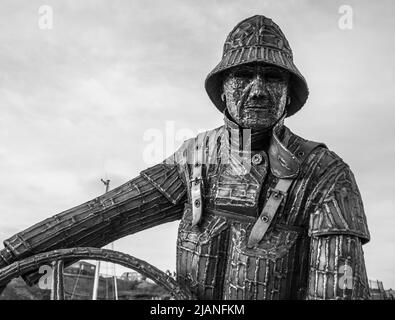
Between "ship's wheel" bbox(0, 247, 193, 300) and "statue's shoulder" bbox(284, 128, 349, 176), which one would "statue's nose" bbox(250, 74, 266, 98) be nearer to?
"statue's shoulder" bbox(284, 128, 349, 176)

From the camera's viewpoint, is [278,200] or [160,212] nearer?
[278,200]

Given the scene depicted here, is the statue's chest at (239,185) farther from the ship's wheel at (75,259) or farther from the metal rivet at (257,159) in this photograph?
the ship's wheel at (75,259)

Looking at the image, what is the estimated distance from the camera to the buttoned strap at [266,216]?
11.3 feet

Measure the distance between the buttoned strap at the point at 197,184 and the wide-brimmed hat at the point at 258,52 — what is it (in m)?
0.40

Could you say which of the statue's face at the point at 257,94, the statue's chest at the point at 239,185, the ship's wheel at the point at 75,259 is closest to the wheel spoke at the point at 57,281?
the ship's wheel at the point at 75,259

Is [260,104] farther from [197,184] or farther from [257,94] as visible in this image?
[197,184]

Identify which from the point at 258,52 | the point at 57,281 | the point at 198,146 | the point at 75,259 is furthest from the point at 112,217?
the point at 258,52

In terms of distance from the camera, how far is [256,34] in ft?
12.2

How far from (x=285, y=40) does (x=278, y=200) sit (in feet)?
3.74

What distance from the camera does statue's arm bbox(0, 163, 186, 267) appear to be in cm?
374

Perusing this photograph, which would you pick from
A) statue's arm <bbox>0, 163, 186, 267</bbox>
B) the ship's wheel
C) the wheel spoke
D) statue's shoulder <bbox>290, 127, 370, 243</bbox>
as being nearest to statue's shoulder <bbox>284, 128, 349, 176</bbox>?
statue's shoulder <bbox>290, 127, 370, 243</bbox>

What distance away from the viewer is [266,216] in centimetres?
346
